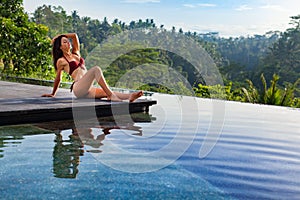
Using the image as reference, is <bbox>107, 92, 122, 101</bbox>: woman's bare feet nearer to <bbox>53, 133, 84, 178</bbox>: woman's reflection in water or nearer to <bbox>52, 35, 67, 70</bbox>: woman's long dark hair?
<bbox>52, 35, 67, 70</bbox>: woman's long dark hair

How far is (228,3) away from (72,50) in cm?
3138

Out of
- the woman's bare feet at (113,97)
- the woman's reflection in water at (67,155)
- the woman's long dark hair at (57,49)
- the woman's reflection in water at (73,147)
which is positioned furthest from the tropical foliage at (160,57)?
the woman's reflection in water at (67,155)

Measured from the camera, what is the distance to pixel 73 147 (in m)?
2.86

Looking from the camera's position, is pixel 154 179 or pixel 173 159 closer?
pixel 154 179

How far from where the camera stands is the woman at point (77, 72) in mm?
4590

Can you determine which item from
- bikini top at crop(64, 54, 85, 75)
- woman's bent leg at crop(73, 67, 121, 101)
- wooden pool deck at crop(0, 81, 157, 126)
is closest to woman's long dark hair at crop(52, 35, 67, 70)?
bikini top at crop(64, 54, 85, 75)

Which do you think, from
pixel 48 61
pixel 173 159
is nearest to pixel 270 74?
pixel 48 61

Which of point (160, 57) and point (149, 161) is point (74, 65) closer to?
point (149, 161)

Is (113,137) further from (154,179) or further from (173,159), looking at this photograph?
(154,179)

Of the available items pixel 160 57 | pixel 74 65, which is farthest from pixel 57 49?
pixel 160 57

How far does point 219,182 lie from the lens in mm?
2158

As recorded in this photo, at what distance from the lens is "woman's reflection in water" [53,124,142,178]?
7.34 ft

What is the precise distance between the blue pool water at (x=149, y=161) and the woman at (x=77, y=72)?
0.61 metres

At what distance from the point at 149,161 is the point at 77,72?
252 cm
